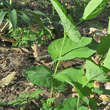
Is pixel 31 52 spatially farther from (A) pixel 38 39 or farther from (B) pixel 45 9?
(B) pixel 45 9

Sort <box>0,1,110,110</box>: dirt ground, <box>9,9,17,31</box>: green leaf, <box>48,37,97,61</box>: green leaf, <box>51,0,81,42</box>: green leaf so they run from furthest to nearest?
<box>9,9,17,31</box>: green leaf
<box>0,1,110,110</box>: dirt ground
<box>48,37,97,61</box>: green leaf
<box>51,0,81,42</box>: green leaf

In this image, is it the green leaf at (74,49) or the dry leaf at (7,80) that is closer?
the green leaf at (74,49)

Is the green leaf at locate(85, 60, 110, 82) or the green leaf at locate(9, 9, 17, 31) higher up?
the green leaf at locate(9, 9, 17, 31)

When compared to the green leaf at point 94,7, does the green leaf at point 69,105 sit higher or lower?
lower

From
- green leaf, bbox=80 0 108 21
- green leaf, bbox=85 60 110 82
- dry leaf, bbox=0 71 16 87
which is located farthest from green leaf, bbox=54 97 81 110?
dry leaf, bbox=0 71 16 87

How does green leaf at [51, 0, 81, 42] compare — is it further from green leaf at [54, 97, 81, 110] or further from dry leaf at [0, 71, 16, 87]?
dry leaf at [0, 71, 16, 87]

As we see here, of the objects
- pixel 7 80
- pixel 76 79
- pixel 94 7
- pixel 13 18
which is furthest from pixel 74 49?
pixel 13 18

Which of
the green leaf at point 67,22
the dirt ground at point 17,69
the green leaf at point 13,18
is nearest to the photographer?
the green leaf at point 67,22

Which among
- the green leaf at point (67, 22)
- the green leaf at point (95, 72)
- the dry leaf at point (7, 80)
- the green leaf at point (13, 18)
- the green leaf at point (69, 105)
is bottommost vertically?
the green leaf at point (69, 105)

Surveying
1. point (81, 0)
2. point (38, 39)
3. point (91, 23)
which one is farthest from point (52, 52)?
point (81, 0)

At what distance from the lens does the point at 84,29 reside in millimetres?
2848

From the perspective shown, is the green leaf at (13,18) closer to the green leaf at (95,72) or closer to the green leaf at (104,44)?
the green leaf at (104,44)

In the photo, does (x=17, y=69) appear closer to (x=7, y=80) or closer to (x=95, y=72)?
(x=7, y=80)

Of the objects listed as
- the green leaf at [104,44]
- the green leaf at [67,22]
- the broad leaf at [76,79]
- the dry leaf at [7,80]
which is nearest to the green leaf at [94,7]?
the green leaf at [67,22]
